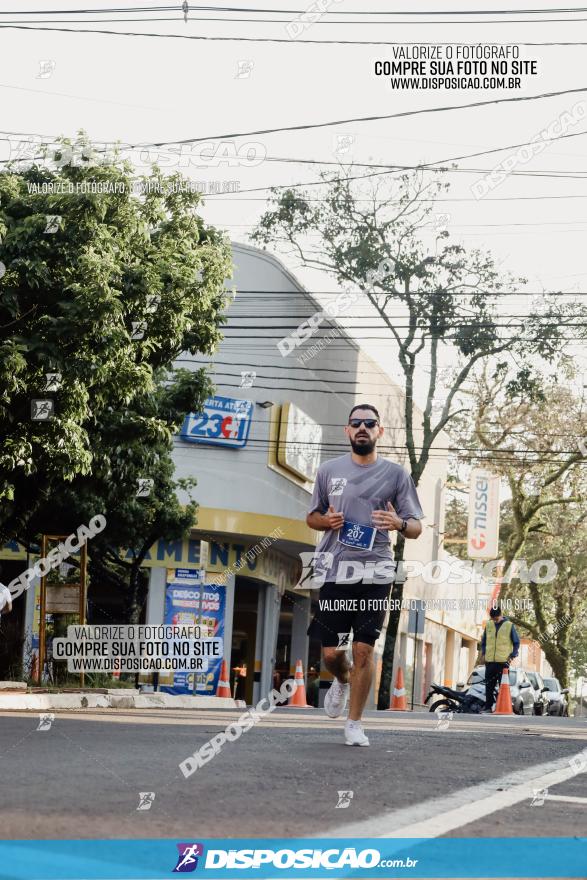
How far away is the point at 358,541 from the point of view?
7.95m

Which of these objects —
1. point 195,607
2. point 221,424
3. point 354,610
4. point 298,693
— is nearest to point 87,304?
point 354,610

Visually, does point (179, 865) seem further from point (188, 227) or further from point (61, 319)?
point (188, 227)

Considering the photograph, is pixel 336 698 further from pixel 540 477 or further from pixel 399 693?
pixel 540 477

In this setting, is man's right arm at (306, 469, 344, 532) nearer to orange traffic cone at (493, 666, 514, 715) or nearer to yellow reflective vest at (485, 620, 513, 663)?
yellow reflective vest at (485, 620, 513, 663)

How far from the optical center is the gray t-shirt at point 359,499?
26.1 ft

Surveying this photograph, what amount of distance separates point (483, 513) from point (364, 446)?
33.4m

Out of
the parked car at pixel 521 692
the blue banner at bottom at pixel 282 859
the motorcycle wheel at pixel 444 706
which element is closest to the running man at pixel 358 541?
the blue banner at bottom at pixel 282 859

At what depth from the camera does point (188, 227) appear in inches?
685

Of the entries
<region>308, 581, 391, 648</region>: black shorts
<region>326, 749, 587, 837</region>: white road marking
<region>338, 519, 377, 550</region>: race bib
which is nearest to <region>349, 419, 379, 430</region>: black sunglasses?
<region>338, 519, 377, 550</region>: race bib

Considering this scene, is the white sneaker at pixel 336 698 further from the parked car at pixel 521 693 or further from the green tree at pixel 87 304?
the parked car at pixel 521 693

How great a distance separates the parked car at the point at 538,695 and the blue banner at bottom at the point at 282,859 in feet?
97.4

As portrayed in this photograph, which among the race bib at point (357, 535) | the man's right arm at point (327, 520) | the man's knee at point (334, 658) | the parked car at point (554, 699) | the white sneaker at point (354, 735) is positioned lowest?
the parked car at point (554, 699)

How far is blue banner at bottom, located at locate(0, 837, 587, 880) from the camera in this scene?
349cm

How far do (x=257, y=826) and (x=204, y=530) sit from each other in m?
26.5
